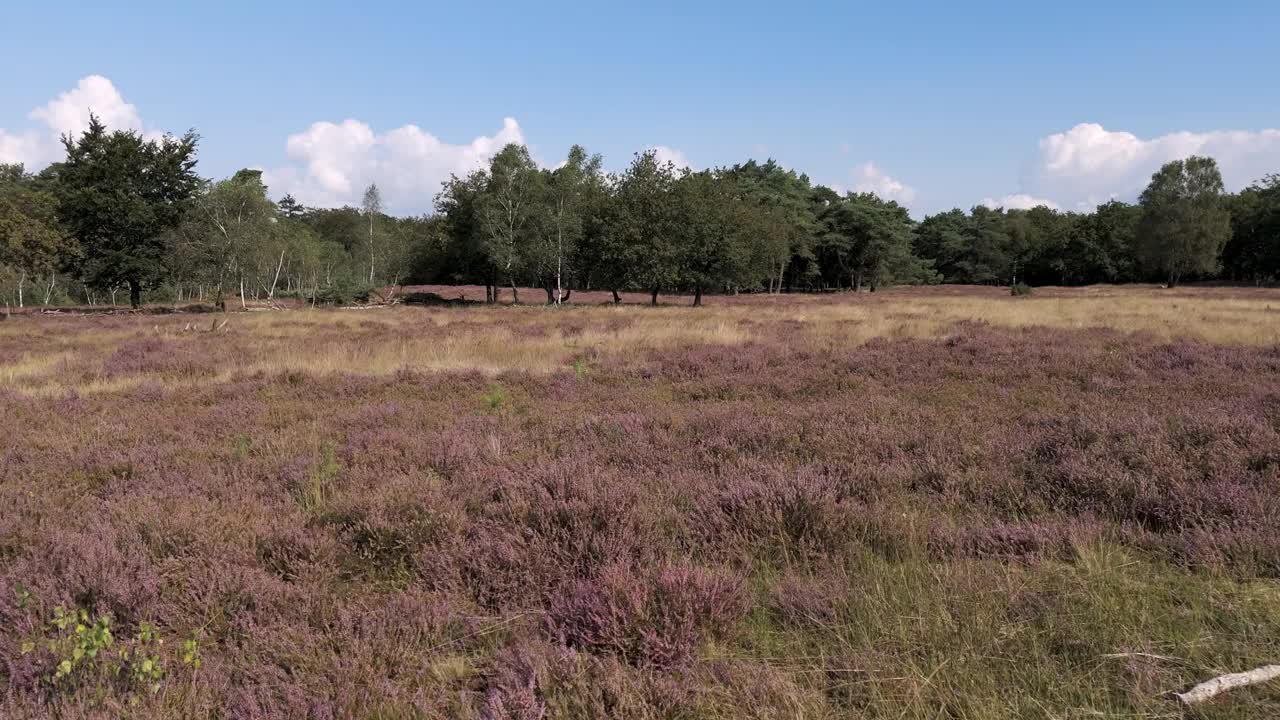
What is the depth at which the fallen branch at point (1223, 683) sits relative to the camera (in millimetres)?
2293

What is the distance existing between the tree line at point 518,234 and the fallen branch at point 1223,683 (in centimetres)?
3797

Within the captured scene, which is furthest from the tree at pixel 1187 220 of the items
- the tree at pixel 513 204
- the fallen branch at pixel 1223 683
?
the fallen branch at pixel 1223 683

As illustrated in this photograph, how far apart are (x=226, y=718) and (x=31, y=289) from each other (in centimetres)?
8376

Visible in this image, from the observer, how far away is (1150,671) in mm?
2443

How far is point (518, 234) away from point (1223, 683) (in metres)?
46.9

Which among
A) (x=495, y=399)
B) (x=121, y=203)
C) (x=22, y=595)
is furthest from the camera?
(x=121, y=203)

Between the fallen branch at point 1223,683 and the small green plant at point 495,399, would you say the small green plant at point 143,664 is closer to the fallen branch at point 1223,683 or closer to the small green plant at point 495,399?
the fallen branch at point 1223,683

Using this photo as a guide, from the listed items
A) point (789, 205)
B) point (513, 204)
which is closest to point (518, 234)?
point (513, 204)

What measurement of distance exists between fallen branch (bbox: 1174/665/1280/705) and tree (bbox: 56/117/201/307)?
1897 inches

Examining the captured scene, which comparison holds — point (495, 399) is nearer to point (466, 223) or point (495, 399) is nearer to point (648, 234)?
point (648, 234)

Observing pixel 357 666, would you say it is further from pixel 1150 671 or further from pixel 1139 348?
pixel 1139 348

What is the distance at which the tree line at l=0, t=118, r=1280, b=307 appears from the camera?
127 ft

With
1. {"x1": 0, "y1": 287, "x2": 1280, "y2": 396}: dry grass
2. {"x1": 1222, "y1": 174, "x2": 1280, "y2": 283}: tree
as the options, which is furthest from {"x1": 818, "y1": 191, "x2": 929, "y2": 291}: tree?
{"x1": 0, "y1": 287, "x2": 1280, "y2": 396}: dry grass

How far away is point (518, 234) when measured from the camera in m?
46.7
